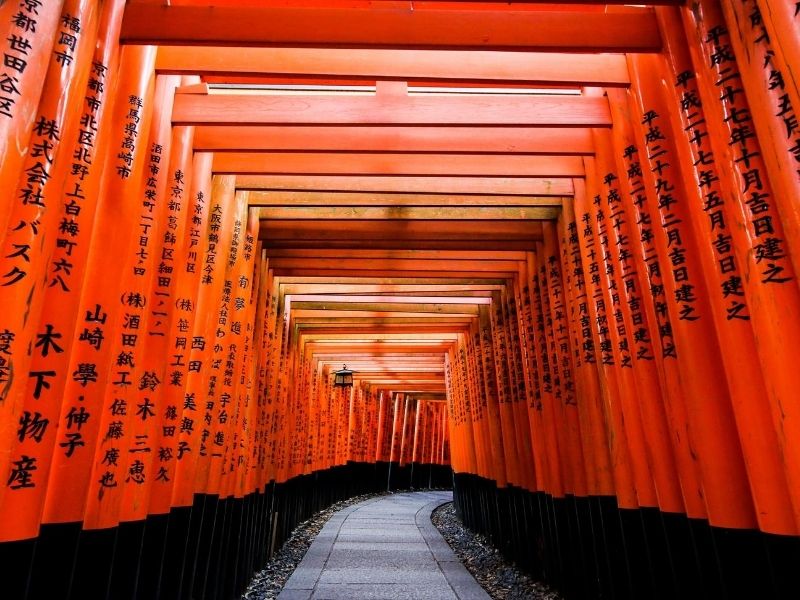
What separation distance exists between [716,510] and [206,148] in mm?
4463

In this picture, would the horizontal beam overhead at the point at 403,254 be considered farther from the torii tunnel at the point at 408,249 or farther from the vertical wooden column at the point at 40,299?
the vertical wooden column at the point at 40,299

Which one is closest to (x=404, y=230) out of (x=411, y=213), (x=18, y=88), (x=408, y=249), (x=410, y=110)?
(x=411, y=213)

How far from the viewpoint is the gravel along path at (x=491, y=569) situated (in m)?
5.98

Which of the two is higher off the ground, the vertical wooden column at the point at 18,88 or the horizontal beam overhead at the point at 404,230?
the horizontal beam overhead at the point at 404,230

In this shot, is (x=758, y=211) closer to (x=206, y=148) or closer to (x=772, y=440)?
(x=772, y=440)

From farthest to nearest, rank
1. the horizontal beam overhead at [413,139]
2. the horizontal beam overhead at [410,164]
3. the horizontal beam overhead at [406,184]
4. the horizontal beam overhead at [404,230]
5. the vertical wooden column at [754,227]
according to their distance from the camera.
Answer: the horizontal beam overhead at [404,230], the horizontal beam overhead at [406,184], the horizontal beam overhead at [410,164], the horizontal beam overhead at [413,139], the vertical wooden column at [754,227]

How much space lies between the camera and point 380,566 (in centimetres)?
676

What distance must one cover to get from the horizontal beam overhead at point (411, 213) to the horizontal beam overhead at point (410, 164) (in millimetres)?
966

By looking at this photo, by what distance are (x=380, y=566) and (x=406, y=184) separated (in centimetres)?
482

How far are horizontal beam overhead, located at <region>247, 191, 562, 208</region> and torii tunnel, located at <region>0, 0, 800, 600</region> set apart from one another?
0.03 m

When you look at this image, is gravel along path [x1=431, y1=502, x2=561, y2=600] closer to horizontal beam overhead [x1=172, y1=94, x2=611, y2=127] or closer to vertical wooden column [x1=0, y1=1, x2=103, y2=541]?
horizontal beam overhead [x1=172, y1=94, x2=611, y2=127]

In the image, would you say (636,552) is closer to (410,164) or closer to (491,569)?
(410,164)

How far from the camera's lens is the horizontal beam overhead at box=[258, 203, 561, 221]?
6168 millimetres

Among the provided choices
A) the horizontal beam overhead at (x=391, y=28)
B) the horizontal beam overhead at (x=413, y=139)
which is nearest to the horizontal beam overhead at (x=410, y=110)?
the horizontal beam overhead at (x=413, y=139)
